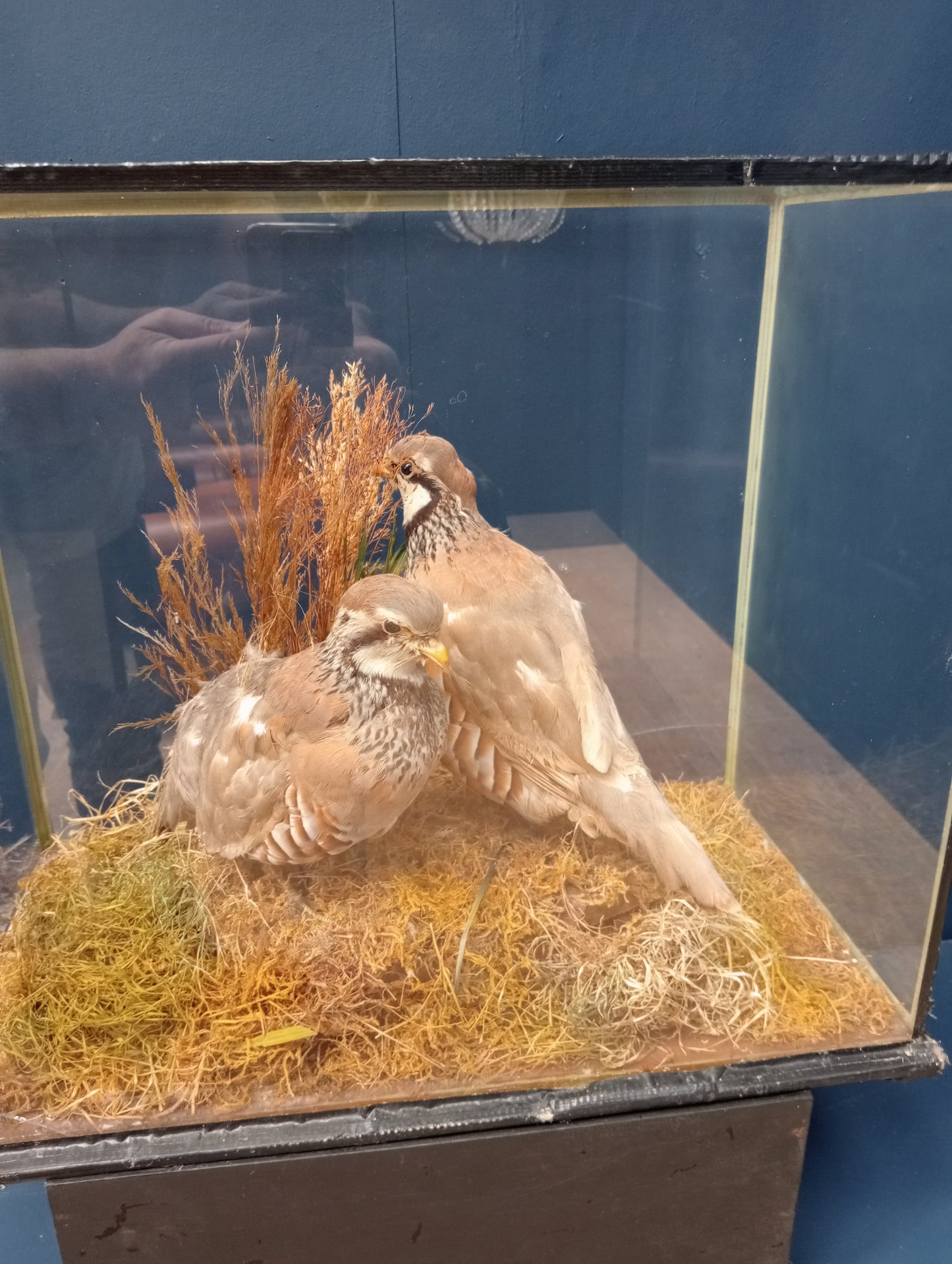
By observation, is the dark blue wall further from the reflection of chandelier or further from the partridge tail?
the partridge tail

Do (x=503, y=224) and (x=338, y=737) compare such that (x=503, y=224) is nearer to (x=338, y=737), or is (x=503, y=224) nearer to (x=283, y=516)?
(x=283, y=516)

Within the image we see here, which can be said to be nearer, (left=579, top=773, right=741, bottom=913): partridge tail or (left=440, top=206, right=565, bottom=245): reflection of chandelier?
(left=440, top=206, right=565, bottom=245): reflection of chandelier

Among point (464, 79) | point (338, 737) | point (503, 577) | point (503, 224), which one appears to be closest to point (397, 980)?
point (338, 737)

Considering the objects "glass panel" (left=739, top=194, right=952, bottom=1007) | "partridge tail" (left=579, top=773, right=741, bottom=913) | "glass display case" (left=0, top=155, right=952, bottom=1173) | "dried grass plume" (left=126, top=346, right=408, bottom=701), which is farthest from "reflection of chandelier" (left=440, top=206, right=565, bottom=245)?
"partridge tail" (left=579, top=773, right=741, bottom=913)

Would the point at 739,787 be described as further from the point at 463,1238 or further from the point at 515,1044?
the point at 463,1238

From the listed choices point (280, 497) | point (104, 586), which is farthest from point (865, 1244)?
point (104, 586)

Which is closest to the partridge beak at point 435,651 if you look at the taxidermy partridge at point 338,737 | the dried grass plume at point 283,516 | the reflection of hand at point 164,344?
the taxidermy partridge at point 338,737

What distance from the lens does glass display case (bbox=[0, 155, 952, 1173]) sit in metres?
1.39

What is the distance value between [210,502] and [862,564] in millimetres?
1164

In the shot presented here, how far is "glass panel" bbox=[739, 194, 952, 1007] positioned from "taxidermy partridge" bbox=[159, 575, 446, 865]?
76cm

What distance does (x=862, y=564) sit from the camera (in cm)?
164

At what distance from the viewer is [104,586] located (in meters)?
1.74

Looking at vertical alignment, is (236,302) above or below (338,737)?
above

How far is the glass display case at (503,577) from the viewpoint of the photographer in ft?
4.57
